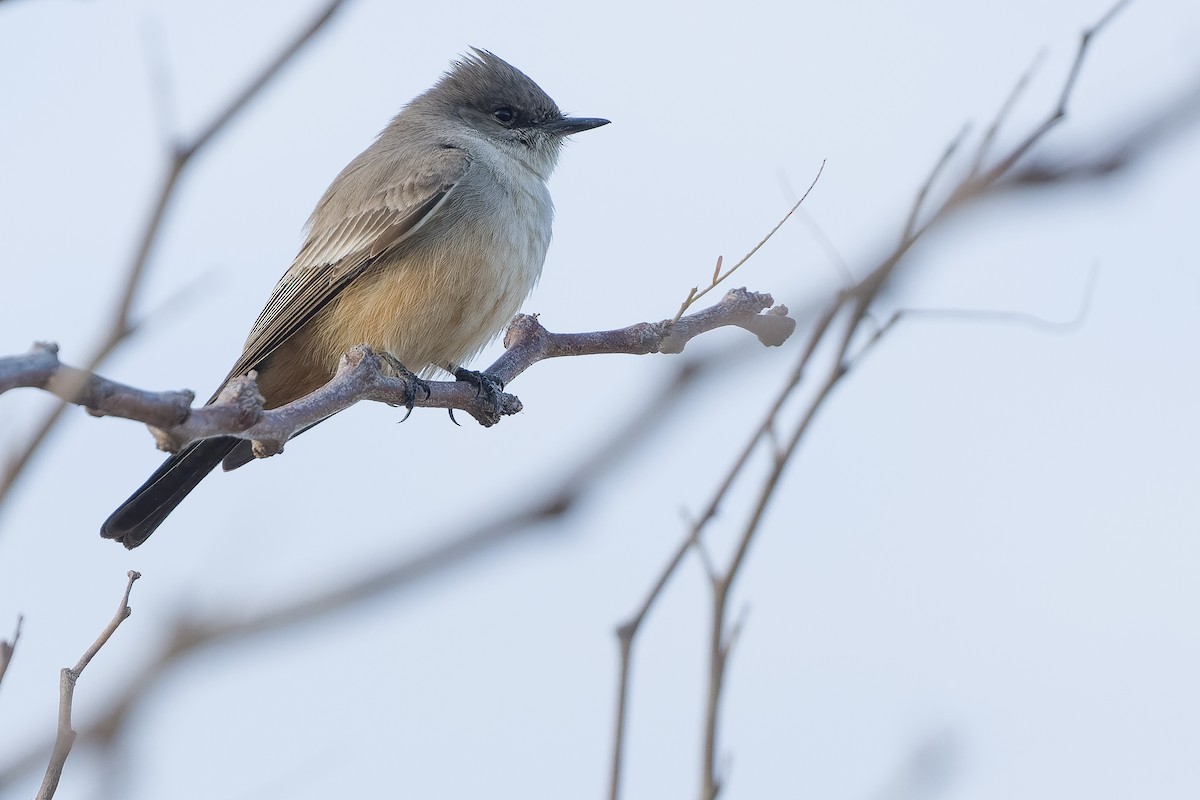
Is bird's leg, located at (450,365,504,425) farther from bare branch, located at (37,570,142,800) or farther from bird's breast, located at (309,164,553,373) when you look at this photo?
bare branch, located at (37,570,142,800)

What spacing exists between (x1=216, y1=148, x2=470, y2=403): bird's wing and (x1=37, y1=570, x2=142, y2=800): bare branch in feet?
13.8

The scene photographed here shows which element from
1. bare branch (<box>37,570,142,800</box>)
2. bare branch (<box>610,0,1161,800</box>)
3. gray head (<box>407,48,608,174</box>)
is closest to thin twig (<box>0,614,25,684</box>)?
bare branch (<box>37,570,142,800</box>)

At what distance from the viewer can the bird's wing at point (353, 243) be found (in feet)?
22.8

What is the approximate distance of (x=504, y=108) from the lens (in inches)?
324

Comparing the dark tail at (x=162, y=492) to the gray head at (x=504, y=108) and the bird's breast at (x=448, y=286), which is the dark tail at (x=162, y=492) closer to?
the bird's breast at (x=448, y=286)

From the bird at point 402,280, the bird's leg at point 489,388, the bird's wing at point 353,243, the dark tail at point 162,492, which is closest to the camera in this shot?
the bird's leg at point 489,388

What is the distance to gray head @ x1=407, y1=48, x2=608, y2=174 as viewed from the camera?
798cm

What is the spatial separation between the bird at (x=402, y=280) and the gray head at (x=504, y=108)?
355 millimetres

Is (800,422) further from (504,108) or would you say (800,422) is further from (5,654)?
(504,108)

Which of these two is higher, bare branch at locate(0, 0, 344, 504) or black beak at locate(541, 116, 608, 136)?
black beak at locate(541, 116, 608, 136)

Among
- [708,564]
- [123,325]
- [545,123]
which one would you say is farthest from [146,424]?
[545,123]

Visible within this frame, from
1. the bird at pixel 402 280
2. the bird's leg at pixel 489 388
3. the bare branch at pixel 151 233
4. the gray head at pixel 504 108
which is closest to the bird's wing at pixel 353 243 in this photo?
the bird at pixel 402 280

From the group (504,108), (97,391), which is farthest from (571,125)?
(97,391)

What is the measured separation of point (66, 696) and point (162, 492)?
4013 mm
